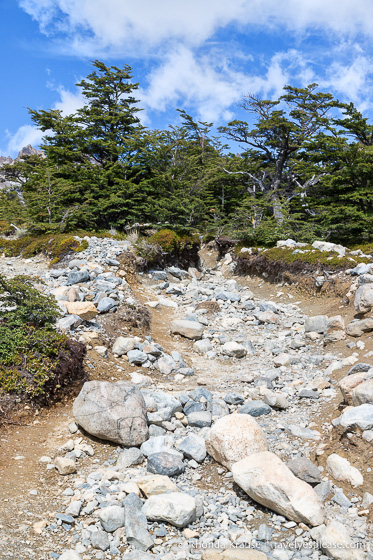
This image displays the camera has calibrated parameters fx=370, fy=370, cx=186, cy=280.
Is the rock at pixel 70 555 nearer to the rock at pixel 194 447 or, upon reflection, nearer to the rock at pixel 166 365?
the rock at pixel 194 447

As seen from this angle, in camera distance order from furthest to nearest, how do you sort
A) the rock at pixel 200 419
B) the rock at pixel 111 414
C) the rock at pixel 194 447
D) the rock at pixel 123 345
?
1. the rock at pixel 123 345
2. the rock at pixel 200 419
3. the rock at pixel 111 414
4. the rock at pixel 194 447

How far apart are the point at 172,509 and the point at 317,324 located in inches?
283

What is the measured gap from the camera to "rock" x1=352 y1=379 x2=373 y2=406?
15.5ft

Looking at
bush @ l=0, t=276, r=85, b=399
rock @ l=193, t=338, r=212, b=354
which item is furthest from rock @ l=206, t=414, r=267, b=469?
rock @ l=193, t=338, r=212, b=354

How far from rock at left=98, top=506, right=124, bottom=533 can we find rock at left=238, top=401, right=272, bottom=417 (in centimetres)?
272

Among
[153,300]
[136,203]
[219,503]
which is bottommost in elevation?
[219,503]

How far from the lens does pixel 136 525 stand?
342cm

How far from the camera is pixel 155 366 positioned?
7.74 meters

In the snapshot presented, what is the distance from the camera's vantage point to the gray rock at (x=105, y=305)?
29.5 feet

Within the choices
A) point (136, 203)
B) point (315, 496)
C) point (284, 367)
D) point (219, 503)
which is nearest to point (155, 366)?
point (284, 367)

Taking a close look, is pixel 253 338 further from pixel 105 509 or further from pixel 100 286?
pixel 105 509

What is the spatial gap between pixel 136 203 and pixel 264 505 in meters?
16.4

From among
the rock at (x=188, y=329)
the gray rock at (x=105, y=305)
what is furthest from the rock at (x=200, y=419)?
the gray rock at (x=105, y=305)

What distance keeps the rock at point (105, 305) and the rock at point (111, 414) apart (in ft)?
12.9
